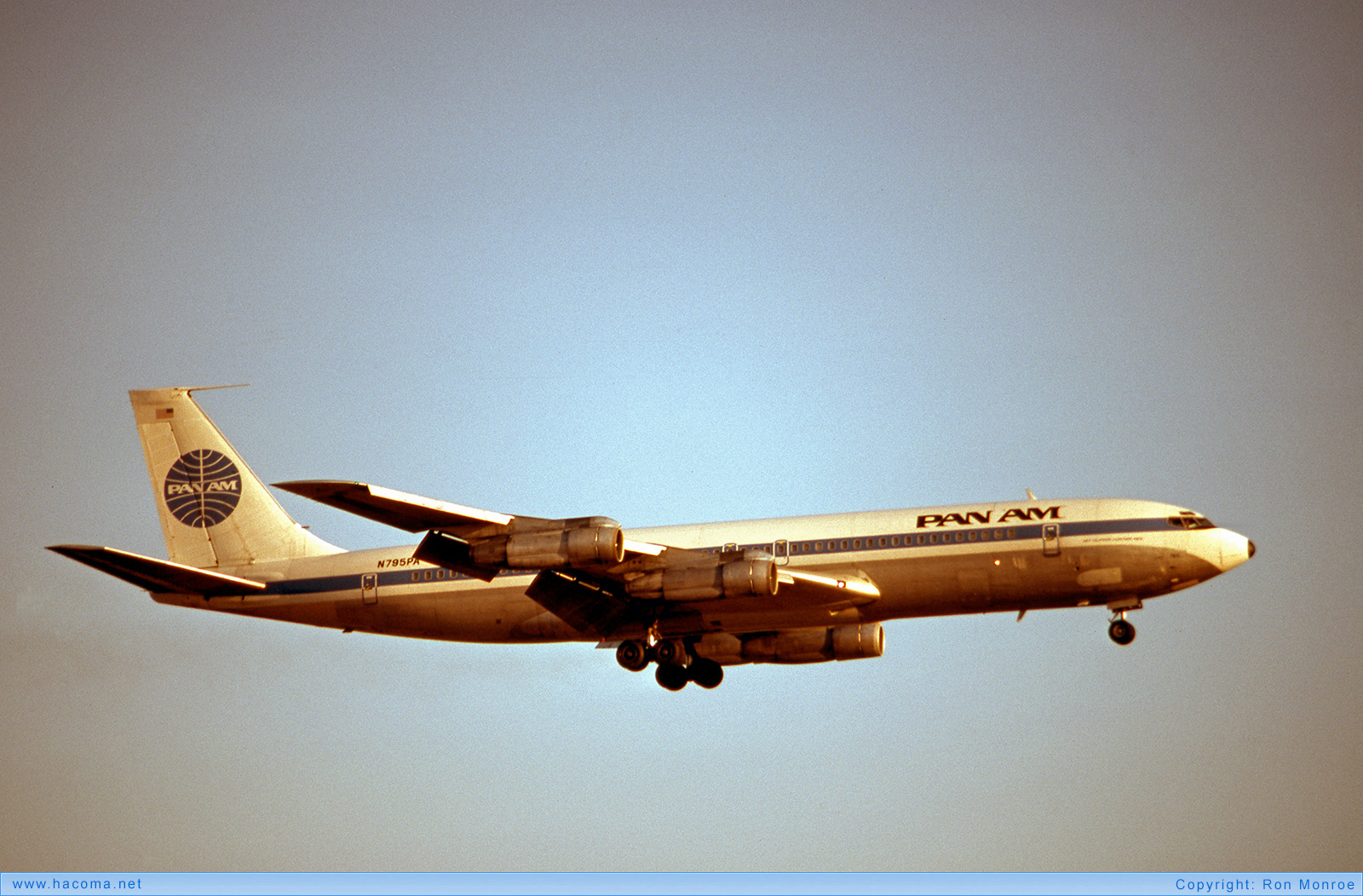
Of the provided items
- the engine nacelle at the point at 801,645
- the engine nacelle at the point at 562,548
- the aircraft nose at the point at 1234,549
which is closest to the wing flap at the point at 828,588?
the engine nacelle at the point at 562,548

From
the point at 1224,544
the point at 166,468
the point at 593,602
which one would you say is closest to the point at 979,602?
the point at 1224,544

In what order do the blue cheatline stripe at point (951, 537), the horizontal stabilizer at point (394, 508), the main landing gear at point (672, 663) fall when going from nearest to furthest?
1. the horizontal stabilizer at point (394, 508)
2. the blue cheatline stripe at point (951, 537)
3. the main landing gear at point (672, 663)

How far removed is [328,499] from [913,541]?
1605 cm

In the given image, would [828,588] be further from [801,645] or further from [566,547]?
[801,645]

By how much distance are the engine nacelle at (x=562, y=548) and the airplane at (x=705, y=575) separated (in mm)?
44

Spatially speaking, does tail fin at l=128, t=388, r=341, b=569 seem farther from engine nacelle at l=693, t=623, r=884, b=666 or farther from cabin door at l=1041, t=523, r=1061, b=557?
cabin door at l=1041, t=523, r=1061, b=557

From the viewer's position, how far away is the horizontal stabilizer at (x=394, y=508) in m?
34.7

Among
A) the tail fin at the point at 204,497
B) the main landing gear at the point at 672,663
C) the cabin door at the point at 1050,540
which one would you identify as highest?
the tail fin at the point at 204,497

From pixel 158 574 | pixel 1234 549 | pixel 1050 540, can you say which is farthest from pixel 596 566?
pixel 1234 549

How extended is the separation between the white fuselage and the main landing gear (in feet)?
2.63

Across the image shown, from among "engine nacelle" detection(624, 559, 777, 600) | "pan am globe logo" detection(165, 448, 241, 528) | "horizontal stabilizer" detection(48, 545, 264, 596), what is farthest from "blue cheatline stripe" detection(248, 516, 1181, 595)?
"pan am globe logo" detection(165, 448, 241, 528)

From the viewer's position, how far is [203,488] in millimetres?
50719

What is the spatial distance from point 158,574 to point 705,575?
55.1 feet

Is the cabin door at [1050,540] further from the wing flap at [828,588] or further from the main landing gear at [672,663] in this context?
the main landing gear at [672,663]
